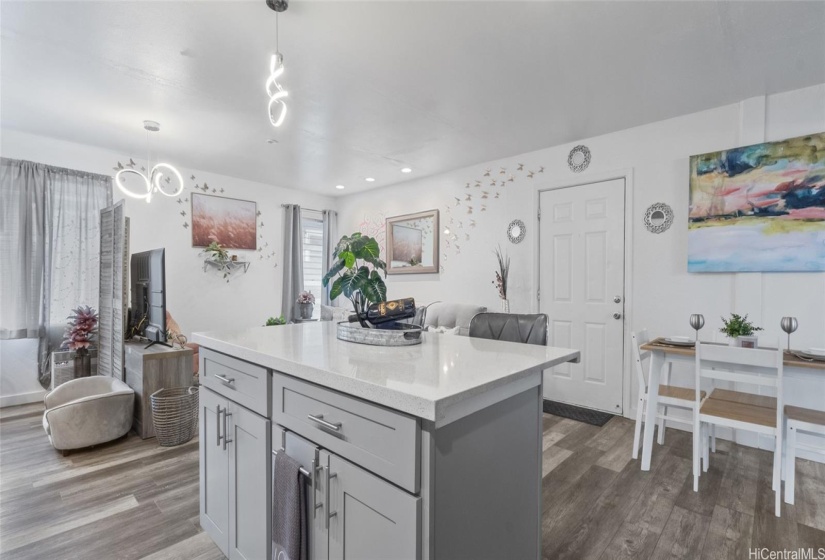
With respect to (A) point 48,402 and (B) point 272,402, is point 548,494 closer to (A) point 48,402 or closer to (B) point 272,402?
(B) point 272,402

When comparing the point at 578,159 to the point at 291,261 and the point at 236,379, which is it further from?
the point at 291,261

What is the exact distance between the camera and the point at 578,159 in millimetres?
3693

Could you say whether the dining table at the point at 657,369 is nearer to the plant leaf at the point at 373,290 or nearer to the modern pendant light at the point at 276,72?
the plant leaf at the point at 373,290

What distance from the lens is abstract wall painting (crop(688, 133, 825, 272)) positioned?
2586mm

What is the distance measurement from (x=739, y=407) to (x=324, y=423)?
2.49 metres

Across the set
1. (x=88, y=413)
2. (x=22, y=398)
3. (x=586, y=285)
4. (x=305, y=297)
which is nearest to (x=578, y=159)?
(x=586, y=285)

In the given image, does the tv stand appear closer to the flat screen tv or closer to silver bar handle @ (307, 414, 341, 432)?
the flat screen tv

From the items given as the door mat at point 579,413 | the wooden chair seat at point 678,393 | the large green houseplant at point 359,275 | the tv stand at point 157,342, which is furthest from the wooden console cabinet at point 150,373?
the wooden chair seat at point 678,393

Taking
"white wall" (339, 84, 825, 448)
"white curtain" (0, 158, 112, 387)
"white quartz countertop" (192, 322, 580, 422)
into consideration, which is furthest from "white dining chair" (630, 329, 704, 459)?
"white curtain" (0, 158, 112, 387)

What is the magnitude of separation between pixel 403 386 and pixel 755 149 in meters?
3.33

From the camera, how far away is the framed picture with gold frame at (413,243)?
4935 mm

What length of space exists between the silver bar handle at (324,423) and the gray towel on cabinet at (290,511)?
0.56 ft

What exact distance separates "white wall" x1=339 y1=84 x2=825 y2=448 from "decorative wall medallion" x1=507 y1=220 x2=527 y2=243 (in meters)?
0.05

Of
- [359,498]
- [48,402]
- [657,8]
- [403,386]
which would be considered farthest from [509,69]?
[48,402]
